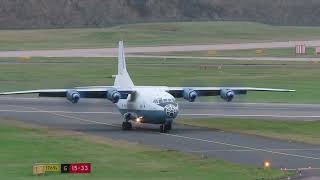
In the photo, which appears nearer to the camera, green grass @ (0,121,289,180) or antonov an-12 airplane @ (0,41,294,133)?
green grass @ (0,121,289,180)

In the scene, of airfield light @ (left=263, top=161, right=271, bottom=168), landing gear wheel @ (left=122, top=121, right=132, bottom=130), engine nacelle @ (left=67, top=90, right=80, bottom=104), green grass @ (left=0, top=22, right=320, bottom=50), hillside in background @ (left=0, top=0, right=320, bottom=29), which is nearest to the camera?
airfield light @ (left=263, top=161, right=271, bottom=168)

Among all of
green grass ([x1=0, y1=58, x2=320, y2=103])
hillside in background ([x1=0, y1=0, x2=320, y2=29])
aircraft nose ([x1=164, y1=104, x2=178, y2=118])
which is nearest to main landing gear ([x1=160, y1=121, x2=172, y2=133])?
aircraft nose ([x1=164, y1=104, x2=178, y2=118])

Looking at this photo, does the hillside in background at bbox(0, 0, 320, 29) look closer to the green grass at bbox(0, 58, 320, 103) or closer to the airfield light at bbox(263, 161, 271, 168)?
the green grass at bbox(0, 58, 320, 103)

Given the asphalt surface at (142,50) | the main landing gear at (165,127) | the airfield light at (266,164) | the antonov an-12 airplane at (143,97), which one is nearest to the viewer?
the airfield light at (266,164)

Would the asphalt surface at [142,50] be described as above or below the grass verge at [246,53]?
above

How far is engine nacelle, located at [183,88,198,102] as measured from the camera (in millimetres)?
61812

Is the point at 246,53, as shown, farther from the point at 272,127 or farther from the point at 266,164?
the point at 266,164

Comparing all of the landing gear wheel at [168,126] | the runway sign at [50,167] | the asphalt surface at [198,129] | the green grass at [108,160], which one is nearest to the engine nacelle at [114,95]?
the asphalt surface at [198,129]

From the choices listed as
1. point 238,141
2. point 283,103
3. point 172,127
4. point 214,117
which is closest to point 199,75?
point 283,103

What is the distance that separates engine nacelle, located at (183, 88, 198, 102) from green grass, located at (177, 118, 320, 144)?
235 centimetres

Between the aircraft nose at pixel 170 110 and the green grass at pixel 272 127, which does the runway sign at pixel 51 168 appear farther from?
the green grass at pixel 272 127

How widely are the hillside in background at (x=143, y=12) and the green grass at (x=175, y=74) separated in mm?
51071

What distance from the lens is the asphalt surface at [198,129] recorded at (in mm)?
47719

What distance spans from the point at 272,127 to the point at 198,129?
4731mm
